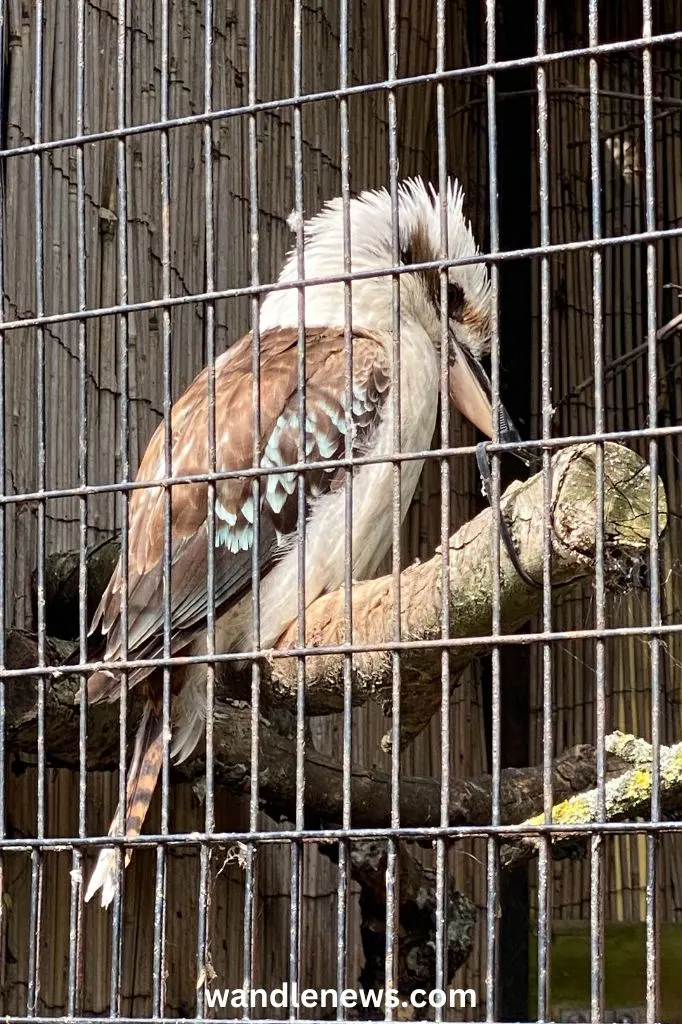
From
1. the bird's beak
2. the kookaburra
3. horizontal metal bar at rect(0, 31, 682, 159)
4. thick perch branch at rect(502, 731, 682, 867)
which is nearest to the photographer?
horizontal metal bar at rect(0, 31, 682, 159)

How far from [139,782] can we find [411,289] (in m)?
1.40

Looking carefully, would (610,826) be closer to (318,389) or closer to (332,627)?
(332,627)

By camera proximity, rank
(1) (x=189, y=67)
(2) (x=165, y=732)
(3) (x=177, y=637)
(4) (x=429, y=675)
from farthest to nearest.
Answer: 1. (1) (x=189, y=67)
2. (3) (x=177, y=637)
3. (4) (x=429, y=675)
4. (2) (x=165, y=732)

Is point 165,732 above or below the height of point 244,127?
below

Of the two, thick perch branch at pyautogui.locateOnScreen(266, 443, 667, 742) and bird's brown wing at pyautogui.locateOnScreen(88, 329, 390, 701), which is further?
bird's brown wing at pyautogui.locateOnScreen(88, 329, 390, 701)

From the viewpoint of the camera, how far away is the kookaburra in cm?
318

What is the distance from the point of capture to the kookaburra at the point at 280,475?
318 cm

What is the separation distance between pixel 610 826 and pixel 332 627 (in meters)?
1.19

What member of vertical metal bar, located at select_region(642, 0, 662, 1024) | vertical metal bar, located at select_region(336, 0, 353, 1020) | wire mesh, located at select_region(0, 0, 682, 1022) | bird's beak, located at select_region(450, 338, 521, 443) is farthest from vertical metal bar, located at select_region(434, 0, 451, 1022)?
bird's beak, located at select_region(450, 338, 521, 443)

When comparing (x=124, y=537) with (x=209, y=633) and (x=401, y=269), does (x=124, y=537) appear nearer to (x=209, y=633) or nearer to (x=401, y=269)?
(x=209, y=633)

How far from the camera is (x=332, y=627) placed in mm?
2988

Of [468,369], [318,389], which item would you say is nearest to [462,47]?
[468,369]

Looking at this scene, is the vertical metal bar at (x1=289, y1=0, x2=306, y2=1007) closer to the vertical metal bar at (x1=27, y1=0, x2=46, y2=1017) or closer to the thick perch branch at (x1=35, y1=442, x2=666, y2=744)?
the thick perch branch at (x1=35, y1=442, x2=666, y2=744)

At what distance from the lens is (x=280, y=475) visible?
315 cm
